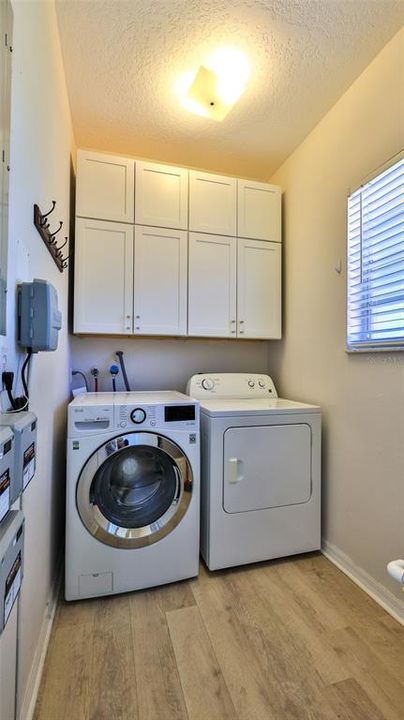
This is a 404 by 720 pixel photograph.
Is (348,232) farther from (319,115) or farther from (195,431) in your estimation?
(195,431)

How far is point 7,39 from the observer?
2.49 feet

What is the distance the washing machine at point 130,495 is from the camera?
145 centimetres

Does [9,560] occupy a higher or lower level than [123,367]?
lower

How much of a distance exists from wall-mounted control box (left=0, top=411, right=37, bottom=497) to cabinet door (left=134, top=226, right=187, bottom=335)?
4.18 ft

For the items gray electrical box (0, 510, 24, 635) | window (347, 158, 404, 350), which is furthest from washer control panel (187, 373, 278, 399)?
gray electrical box (0, 510, 24, 635)

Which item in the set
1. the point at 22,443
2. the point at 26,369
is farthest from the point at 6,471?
the point at 26,369

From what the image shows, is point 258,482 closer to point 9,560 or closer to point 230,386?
point 230,386

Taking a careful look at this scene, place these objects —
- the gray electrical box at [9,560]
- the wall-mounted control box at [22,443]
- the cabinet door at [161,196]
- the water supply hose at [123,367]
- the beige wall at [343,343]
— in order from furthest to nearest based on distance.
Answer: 1. the water supply hose at [123,367]
2. the cabinet door at [161,196]
3. the beige wall at [343,343]
4. the wall-mounted control box at [22,443]
5. the gray electrical box at [9,560]

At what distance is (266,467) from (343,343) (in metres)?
0.81

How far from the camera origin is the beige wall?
1.45m

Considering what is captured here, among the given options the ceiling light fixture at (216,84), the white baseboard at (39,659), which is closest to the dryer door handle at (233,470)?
the white baseboard at (39,659)

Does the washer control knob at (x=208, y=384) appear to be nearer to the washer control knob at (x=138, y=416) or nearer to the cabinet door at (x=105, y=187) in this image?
the washer control knob at (x=138, y=416)

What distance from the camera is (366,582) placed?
5.11 feet

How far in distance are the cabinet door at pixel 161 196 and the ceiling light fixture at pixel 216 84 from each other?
38cm
